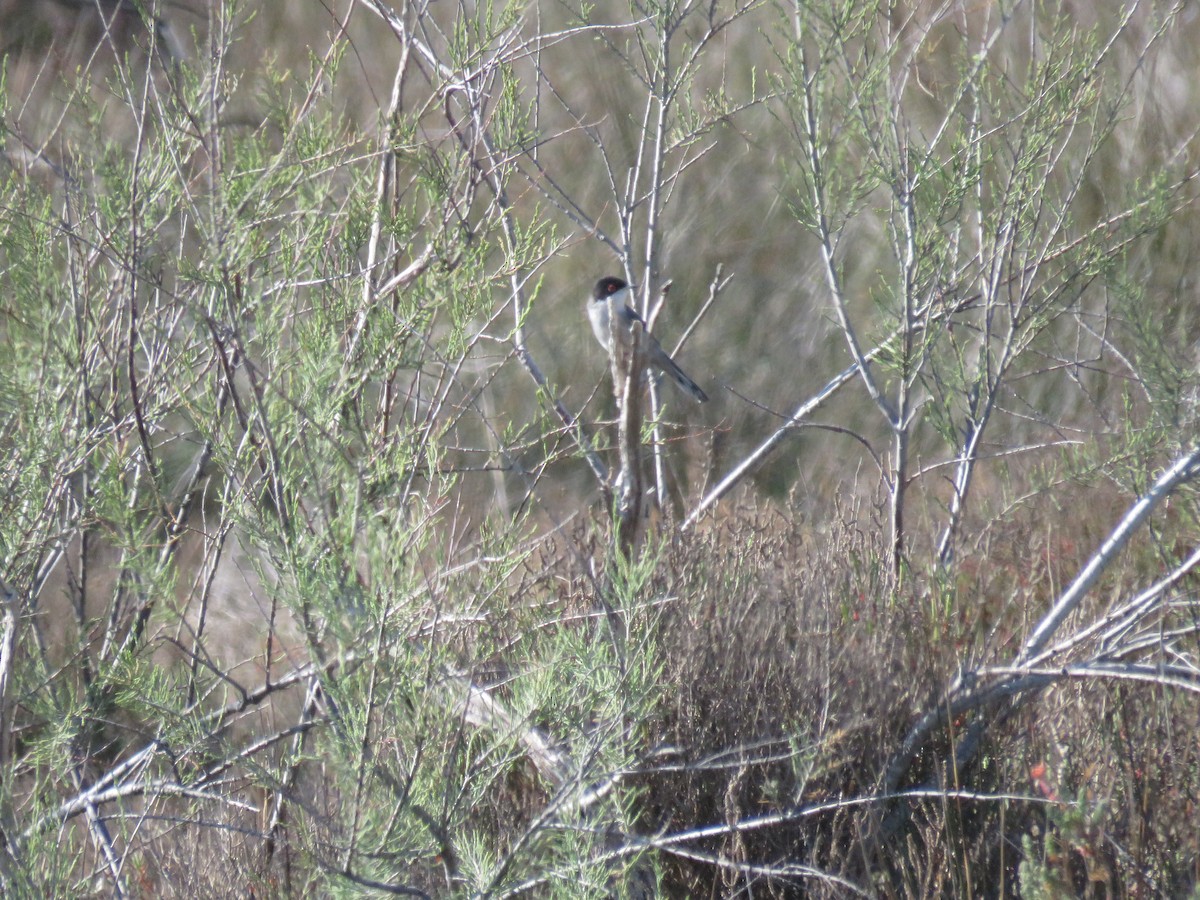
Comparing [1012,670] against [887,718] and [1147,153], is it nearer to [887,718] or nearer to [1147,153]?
[887,718]

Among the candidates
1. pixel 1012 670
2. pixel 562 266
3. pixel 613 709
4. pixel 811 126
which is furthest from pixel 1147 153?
pixel 613 709

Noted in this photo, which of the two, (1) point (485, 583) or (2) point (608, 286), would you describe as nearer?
(1) point (485, 583)

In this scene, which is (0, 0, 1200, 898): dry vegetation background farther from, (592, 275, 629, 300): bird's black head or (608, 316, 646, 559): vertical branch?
(592, 275, 629, 300): bird's black head

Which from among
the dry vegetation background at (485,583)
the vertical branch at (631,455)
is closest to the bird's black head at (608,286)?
the dry vegetation background at (485,583)

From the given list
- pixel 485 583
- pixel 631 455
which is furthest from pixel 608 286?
pixel 485 583

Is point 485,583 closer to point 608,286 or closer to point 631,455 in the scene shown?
point 631,455

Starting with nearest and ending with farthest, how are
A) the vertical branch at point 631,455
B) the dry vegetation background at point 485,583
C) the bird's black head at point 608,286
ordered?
the dry vegetation background at point 485,583 < the vertical branch at point 631,455 < the bird's black head at point 608,286

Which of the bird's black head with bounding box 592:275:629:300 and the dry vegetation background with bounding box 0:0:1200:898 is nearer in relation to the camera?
the dry vegetation background with bounding box 0:0:1200:898

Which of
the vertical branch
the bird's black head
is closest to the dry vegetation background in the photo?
the vertical branch

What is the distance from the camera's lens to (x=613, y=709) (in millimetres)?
2203

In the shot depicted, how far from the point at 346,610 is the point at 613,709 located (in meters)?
0.55

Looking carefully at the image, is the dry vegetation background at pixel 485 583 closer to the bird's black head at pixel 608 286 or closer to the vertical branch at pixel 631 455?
the vertical branch at pixel 631 455

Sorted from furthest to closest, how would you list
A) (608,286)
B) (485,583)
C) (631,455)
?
(608,286)
(631,455)
(485,583)

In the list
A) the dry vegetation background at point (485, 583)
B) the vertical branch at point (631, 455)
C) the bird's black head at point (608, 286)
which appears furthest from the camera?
the bird's black head at point (608, 286)
